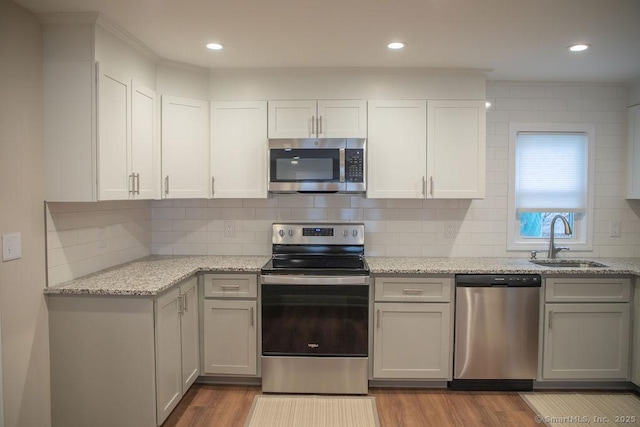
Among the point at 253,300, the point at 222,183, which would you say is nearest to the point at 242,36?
the point at 222,183

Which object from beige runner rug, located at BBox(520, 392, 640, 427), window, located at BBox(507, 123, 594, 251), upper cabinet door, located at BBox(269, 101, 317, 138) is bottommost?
beige runner rug, located at BBox(520, 392, 640, 427)

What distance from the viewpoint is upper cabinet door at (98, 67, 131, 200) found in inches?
91.7

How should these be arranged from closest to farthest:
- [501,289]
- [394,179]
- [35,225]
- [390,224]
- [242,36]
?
1. [35,225]
2. [242,36]
3. [501,289]
4. [394,179]
5. [390,224]

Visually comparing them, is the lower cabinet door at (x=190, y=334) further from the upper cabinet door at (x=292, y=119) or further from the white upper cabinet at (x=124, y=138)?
the upper cabinet door at (x=292, y=119)

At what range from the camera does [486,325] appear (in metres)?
2.96

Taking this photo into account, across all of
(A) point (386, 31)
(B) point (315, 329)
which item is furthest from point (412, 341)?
(A) point (386, 31)

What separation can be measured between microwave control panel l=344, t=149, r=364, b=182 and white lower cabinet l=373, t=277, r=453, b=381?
769mm

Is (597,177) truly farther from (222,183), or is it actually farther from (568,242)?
(222,183)

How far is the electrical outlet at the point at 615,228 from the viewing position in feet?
11.7

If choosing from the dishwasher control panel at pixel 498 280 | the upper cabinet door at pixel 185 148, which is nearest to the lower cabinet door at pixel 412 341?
the dishwasher control panel at pixel 498 280

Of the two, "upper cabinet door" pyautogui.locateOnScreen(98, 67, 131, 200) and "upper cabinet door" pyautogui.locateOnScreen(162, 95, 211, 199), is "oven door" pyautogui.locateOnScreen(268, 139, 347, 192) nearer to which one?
"upper cabinet door" pyautogui.locateOnScreen(162, 95, 211, 199)

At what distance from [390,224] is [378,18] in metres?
1.73

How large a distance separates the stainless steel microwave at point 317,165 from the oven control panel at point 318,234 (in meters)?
0.35

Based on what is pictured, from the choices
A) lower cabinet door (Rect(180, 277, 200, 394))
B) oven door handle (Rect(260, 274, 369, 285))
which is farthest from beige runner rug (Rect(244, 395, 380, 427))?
oven door handle (Rect(260, 274, 369, 285))
